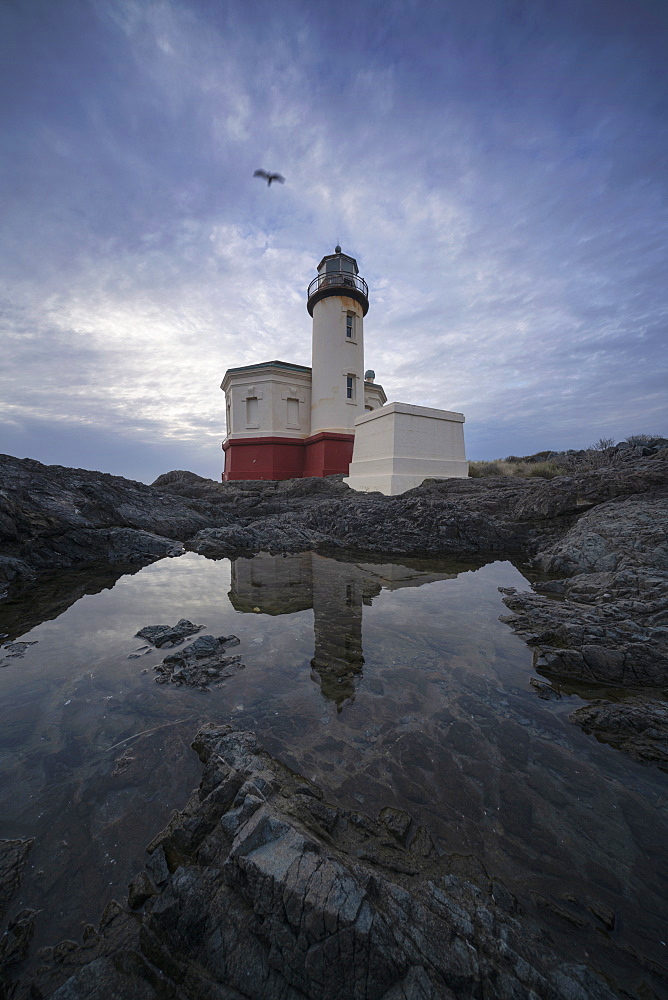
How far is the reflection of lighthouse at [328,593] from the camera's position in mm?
3744

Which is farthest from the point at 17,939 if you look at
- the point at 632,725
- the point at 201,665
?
the point at 632,725

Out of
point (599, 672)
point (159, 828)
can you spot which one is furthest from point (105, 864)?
point (599, 672)

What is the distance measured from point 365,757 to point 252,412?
20.9 m

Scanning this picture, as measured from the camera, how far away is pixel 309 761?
246 centimetres

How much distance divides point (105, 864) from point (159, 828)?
26 cm

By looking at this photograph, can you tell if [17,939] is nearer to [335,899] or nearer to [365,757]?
[335,899]

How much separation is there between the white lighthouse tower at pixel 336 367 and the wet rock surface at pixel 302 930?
17743 mm

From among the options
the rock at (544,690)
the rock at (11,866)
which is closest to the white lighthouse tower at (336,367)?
the rock at (544,690)

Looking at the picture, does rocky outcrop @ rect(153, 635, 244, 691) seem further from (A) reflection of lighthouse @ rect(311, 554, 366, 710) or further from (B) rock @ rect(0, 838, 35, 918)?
(B) rock @ rect(0, 838, 35, 918)

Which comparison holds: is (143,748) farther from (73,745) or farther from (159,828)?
(159,828)

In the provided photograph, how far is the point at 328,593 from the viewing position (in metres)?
6.27

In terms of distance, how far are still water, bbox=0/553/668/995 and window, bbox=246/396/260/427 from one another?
17.4 meters

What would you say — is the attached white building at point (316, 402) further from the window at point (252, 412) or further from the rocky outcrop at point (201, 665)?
the rocky outcrop at point (201, 665)

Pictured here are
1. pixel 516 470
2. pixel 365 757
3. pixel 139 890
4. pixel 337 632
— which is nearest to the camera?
pixel 139 890
